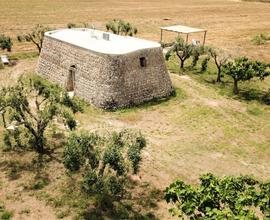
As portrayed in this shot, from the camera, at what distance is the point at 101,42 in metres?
29.5

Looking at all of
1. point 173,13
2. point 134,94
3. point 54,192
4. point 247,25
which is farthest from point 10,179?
point 173,13

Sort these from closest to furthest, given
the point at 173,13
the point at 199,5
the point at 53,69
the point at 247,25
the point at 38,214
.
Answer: the point at 38,214
the point at 53,69
the point at 247,25
the point at 173,13
the point at 199,5

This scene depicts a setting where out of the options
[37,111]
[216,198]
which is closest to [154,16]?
[37,111]

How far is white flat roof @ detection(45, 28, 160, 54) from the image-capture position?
27484 millimetres

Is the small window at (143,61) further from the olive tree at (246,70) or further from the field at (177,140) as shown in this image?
the olive tree at (246,70)

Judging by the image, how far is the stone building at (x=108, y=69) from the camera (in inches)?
1040

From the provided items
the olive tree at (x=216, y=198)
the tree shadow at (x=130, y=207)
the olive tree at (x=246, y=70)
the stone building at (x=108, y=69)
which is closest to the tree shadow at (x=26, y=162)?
the tree shadow at (x=130, y=207)

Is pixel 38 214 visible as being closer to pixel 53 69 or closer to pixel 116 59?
pixel 116 59

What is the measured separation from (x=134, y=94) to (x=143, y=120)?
2.78 m

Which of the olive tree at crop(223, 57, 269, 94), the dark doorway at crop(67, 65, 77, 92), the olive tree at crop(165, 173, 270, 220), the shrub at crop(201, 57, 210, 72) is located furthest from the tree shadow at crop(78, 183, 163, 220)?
the shrub at crop(201, 57, 210, 72)

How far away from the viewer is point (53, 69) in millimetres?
31672

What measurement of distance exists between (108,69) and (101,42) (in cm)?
414

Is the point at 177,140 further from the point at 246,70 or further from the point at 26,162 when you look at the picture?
the point at 246,70

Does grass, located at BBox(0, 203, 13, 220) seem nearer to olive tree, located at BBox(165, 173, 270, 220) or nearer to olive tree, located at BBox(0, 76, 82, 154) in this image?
olive tree, located at BBox(0, 76, 82, 154)
